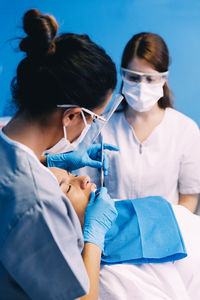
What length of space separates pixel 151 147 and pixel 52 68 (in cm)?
105

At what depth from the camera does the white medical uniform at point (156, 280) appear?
1.08 meters

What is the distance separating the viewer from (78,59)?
2.59ft

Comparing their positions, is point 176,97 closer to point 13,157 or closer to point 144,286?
point 144,286

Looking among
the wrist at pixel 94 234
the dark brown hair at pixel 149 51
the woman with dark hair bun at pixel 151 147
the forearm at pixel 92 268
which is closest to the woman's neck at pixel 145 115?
the woman with dark hair bun at pixel 151 147

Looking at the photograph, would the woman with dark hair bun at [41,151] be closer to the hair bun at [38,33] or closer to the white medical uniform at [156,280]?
the hair bun at [38,33]

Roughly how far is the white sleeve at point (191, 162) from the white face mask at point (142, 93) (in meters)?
0.32

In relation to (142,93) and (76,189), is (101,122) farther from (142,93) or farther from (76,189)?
(142,93)

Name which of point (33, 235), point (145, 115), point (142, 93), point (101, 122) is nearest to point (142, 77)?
point (142, 93)

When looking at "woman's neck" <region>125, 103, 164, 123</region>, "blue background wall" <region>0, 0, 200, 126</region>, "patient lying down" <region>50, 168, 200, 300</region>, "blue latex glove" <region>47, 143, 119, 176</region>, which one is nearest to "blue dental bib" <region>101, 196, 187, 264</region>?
"patient lying down" <region>50, 168, 200, 300</region>

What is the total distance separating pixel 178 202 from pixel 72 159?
802mm

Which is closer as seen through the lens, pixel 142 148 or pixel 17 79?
pixel 17 79

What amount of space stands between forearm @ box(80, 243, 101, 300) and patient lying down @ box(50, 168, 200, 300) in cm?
24

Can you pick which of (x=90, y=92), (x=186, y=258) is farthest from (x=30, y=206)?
(x=186, y=258)

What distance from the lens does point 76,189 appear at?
1265 mm
